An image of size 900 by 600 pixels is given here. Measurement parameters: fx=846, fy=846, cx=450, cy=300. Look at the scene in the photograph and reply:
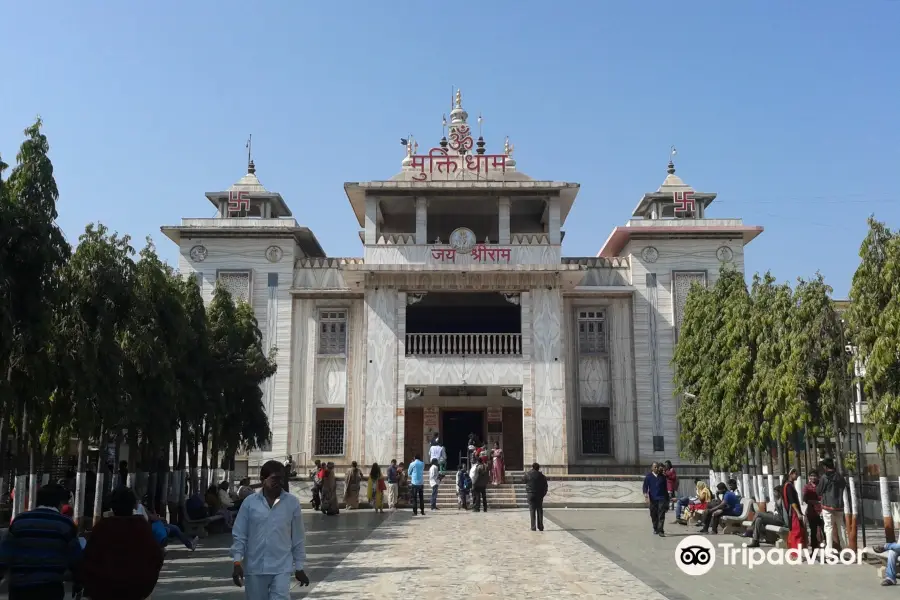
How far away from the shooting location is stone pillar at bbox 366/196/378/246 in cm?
2645

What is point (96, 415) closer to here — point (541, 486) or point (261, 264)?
point (541, 486)

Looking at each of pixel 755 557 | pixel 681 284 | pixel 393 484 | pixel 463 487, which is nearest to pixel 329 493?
pixel 393 484

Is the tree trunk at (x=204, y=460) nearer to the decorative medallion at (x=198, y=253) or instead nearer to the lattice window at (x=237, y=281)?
the lattice window at (x=237, y=281)

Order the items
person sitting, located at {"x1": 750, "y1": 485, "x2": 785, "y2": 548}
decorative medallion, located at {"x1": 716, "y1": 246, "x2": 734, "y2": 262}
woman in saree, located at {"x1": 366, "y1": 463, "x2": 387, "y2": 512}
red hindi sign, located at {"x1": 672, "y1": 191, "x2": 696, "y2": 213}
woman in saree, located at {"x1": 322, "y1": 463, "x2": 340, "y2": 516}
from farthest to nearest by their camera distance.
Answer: red hindi sign, located at {"x1": 672, "y1": 191, "x2": 696, "y2": 213} → decorative medallion, located at {"x1": 716, "y1": 246, "x2": 734, "y2": 262} → woman in saree, located at {"x1": 366, "y1": 463, "x2": 387, "y2": 512} → woman in saree, located at {"x1": 322, "y1": 463, "x2": 340, "y2": 516} → person sitting, located at {"x1": 750, "y1": 485, "x2": 785, "y2": 548}

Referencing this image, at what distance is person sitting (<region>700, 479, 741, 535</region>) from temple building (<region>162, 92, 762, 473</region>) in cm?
988

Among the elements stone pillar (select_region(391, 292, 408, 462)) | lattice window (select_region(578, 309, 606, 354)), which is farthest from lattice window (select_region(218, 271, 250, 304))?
lattice window (select_region(578, 309, 606, 354))

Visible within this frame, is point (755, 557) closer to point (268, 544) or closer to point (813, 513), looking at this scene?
point (813, 513)

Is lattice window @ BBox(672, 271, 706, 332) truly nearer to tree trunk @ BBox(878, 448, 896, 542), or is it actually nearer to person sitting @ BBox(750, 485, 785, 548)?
person sitting @ BBox(750, 485, 785, 548)

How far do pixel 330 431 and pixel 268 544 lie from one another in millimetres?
21831

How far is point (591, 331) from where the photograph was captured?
28109 millimetres

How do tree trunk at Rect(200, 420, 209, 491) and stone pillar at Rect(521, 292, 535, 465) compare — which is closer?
tree trunk at Rect(200, 420, 209, 491)

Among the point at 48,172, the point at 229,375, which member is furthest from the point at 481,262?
the point at 48,172

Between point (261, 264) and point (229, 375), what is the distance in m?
10.4

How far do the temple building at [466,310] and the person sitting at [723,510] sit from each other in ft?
32.4
